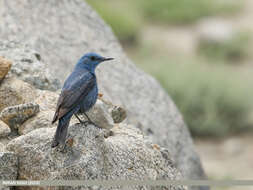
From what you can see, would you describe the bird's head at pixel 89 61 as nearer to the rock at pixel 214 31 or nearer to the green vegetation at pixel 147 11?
the rock at pixel 214 31

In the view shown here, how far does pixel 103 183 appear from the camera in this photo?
3.47m

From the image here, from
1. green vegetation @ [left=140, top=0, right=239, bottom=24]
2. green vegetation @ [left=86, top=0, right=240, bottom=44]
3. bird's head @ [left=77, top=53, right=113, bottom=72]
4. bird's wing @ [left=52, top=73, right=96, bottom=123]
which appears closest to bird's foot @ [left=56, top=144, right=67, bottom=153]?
bird's wing @ [left=52, top=73, right=96, bottom=123]

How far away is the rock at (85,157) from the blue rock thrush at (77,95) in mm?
92

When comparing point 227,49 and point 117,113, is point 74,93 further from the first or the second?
point 227,49

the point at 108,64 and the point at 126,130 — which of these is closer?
the point at 126,130

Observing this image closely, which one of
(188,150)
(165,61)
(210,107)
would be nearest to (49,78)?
(188,150)

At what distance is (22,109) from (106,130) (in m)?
0.61

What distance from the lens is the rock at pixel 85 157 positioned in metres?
3.53

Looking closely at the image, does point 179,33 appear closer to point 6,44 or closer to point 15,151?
point 6,44

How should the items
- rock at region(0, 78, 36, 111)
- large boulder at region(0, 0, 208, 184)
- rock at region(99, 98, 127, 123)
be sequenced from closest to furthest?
rock at region(0, 78, 36, 111) < rock at region(99, 98, 127, 123) < large boulder at region(0, 0, 208, 184)

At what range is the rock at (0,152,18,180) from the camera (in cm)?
350

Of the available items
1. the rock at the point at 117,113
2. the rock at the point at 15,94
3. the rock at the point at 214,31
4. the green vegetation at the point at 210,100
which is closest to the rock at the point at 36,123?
the rock at the point at 15,94

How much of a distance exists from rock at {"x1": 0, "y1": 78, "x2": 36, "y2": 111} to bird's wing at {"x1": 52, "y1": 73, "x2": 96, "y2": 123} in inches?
18.5

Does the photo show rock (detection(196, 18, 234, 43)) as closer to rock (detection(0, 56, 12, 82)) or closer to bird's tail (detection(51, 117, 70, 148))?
rock (detection(0, 56, 12, 82))
